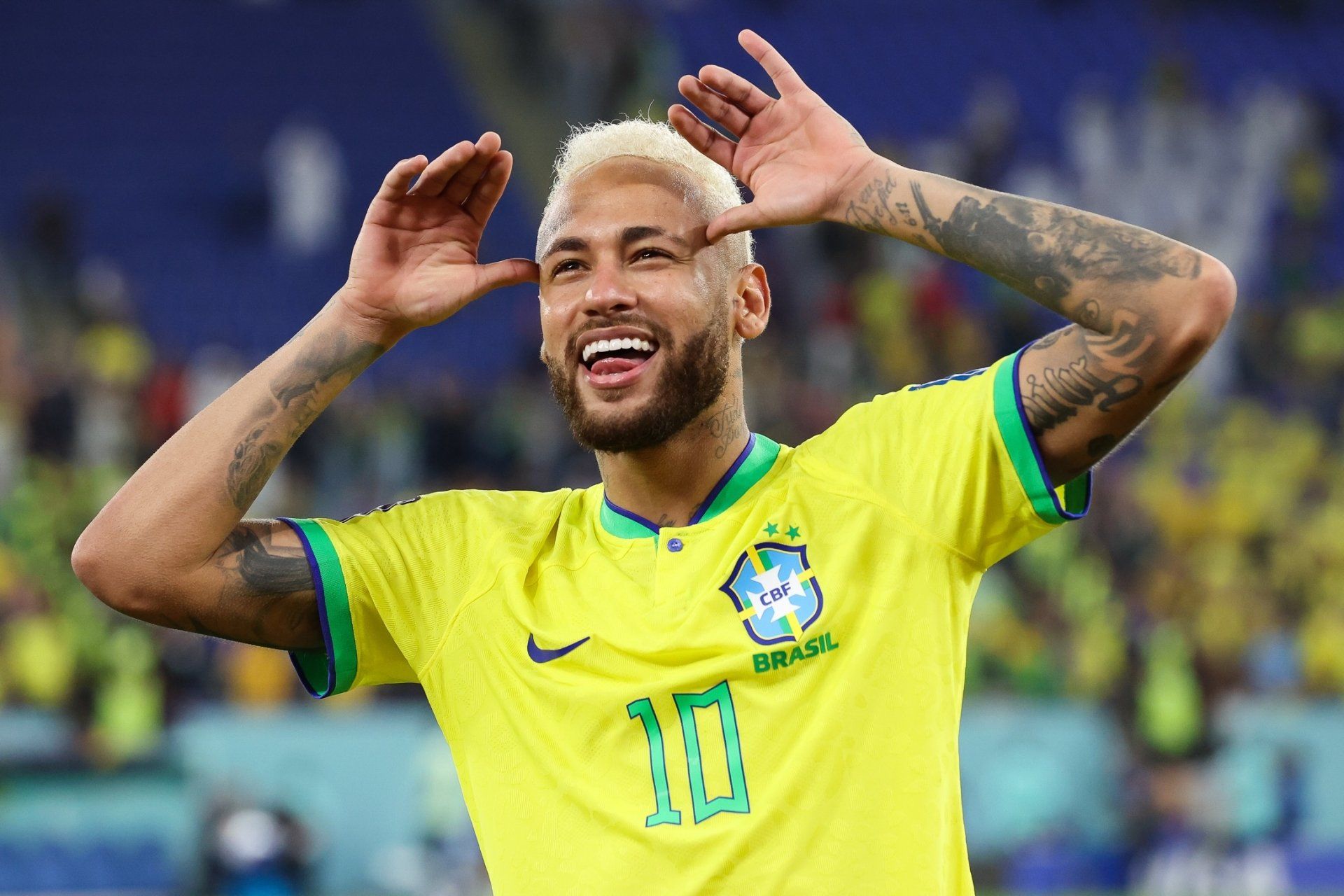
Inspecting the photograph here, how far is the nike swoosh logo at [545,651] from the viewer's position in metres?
3.15

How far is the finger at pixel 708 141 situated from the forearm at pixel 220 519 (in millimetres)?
820

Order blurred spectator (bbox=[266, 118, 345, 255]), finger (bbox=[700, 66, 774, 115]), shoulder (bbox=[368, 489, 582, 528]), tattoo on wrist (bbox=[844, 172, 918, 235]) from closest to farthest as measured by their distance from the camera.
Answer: tattoo on wrist (bbox=[844, 172, 918, 235]) → finger (bbox=[700, 66, 774, 115]) → shoulder (bbox=[368, 489, 582, 528]) → blurred spectator (bbox=[266, 118, 345, 255])

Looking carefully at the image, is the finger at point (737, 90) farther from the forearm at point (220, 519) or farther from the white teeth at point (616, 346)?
the forearm at point (220, 519)

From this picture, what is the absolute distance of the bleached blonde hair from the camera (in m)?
3.50

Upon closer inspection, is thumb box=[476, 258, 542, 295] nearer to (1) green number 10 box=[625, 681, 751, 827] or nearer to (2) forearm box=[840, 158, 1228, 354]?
(2) forearm box=[840, 158, 1228, 354]

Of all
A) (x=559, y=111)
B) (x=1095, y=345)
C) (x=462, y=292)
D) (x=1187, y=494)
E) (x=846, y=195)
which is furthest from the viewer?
(x=559, y=111)

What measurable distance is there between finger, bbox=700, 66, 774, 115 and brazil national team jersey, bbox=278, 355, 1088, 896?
66 cm

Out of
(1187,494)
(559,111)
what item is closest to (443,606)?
(1187,494)

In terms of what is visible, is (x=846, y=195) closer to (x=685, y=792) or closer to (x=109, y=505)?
(x=685, y=792)

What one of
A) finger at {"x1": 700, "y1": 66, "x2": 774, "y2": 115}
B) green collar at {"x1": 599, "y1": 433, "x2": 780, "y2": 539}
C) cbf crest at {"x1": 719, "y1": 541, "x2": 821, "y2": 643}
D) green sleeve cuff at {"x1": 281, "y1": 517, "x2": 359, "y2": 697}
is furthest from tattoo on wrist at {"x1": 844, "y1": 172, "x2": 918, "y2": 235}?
green sleeve cuff at {"x1": 281, "y1": 517, "x2": 359, "y2": 697}

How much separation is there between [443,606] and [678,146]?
45.0 inches

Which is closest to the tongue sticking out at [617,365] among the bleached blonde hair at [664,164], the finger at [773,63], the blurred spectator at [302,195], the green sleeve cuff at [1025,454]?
the bleached blonde hair at [664,164]

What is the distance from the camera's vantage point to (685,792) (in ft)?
9.70

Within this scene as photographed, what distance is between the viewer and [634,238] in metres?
3.35
